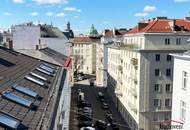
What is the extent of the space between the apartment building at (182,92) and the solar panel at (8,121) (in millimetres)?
16373

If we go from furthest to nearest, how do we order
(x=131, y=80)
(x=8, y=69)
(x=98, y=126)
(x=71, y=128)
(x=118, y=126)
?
(x=131, y=80) → (x=118, y=126) → (x=98, y=126) → (x=71, y=128) → (x=8, y=69)

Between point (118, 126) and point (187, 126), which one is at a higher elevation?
point (187, 126)

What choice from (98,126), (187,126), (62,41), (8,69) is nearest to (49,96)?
(8,69)

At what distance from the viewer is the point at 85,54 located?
12406 cm

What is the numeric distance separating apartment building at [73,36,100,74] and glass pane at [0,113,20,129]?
104748 mm

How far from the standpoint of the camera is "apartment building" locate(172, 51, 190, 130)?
2620 cm

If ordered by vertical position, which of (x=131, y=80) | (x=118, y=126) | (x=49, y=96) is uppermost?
(x=49, y=96)

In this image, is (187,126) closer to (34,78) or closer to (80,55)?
(34,78)

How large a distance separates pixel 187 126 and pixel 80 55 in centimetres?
10176

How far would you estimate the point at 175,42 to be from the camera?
4838cm

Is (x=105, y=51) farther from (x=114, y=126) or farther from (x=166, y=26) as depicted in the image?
(x=114, y=126)

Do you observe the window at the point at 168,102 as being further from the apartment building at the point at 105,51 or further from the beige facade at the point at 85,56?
the beige facade at the point at 85,56

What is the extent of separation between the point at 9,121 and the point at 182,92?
18086mm

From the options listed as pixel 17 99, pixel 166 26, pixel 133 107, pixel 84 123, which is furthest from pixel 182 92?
pixel 166 26
